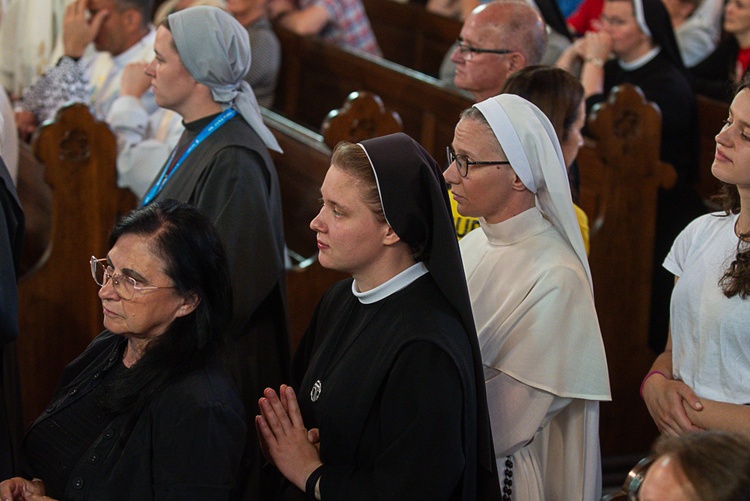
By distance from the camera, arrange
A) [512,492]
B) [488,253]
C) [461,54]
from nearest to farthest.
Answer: [512,492] → [488,253] → [461,54]

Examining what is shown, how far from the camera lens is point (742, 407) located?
2580mm

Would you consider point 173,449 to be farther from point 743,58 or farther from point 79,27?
point 743,58

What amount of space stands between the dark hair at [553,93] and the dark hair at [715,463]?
1723mm

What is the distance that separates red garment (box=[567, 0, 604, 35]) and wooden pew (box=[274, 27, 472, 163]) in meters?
1.31

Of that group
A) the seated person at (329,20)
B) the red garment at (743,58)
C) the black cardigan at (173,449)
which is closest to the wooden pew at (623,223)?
the red garment at (743,58)

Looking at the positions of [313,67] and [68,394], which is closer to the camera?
[68,394]

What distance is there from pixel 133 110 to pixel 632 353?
8.22 feet

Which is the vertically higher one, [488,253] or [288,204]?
[488,253]

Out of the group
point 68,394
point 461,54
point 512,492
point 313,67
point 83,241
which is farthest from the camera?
point 313,67

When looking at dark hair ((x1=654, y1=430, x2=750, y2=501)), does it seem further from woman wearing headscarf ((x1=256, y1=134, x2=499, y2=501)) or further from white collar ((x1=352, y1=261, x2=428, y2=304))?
white collar ((x1=352, y1=261, x2=428, y2=304))

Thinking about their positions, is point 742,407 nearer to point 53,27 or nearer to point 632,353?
point 632,353

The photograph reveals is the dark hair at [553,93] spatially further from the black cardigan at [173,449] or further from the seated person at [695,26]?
the seated person at [695,26]

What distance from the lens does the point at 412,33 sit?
748 cm

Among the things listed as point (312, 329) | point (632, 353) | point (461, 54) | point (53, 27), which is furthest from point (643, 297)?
point (53, 27)
